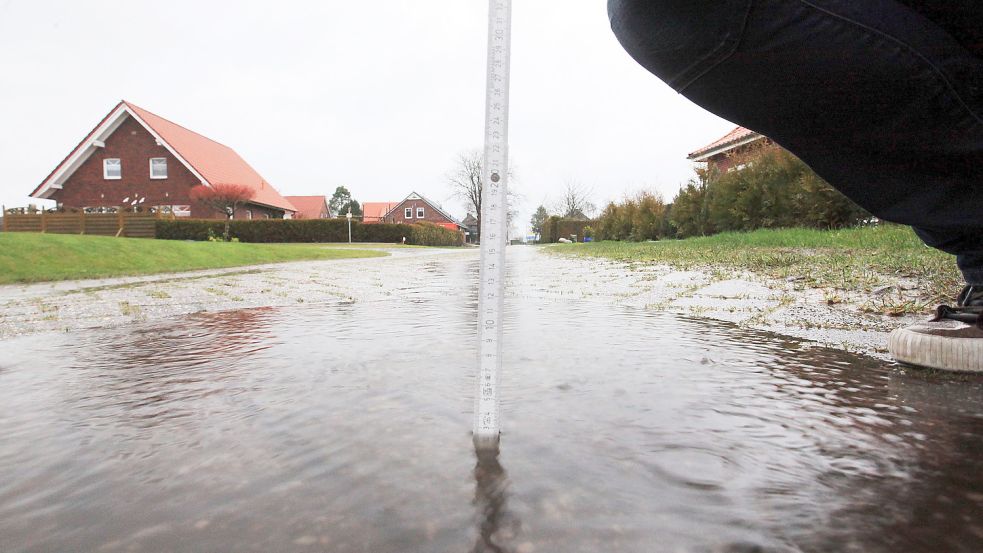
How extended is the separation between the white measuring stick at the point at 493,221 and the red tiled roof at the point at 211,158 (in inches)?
1295

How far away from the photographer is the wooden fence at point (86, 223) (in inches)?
909

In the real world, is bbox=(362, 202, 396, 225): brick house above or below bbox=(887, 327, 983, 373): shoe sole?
above

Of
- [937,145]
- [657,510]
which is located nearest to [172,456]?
[657,510]

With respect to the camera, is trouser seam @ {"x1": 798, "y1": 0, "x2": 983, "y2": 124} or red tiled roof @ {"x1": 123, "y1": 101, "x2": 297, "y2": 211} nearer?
trouser seam @ {"x1": 798, "y1": 0, "x2": 983, "y2": 124}

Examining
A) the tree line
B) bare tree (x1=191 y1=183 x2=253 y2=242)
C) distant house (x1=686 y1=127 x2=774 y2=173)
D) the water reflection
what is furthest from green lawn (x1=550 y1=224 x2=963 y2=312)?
bare tree (x1=191 y1=183 x2=253 y2=242)

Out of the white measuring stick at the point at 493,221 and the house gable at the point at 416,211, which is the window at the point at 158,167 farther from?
the house gable at the point at 416,211

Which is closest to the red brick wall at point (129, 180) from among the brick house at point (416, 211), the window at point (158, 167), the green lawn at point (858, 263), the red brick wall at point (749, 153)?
the window at point (158, 167)

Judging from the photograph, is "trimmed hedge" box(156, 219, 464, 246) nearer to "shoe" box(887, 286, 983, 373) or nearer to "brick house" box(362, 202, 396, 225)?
"shoe" box(887, 286, 983, 373)

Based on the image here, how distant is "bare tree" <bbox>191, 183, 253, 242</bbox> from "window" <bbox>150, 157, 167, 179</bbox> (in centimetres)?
226

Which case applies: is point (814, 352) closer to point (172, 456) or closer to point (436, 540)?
point (436, 540)

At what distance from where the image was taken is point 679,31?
4.46 feet

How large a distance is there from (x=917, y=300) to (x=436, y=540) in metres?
3.50

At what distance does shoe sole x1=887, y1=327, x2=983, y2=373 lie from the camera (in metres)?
1.67

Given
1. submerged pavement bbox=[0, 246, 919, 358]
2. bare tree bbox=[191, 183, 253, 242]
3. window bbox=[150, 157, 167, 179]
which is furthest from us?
window bbox=[150, 157, 167, 179]
